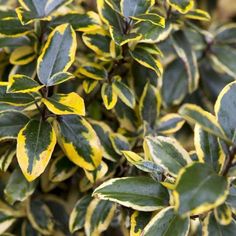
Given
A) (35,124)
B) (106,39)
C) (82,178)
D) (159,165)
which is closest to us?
(159,165)

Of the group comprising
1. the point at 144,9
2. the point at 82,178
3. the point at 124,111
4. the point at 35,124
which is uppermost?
the point at 144,9

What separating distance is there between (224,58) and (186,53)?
6.6 inches

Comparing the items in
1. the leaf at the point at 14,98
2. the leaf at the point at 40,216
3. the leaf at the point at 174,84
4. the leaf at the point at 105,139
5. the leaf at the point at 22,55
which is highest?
the leaf at the point at 14,98

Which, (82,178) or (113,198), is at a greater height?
(113,198)

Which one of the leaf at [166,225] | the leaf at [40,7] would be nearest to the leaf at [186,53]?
the leaf at [40,7]

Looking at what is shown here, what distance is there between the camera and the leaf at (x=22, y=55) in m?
1.34

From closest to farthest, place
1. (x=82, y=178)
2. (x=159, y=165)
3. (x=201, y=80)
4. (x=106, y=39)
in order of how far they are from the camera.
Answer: (x=159, y=165) < (x=106, y=39) < (x=82, y=178) < (x=201, y=80)

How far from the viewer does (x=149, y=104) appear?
1385 mm

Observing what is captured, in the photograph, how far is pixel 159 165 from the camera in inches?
39.5

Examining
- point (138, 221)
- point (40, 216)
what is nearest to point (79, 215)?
point (40, 216)

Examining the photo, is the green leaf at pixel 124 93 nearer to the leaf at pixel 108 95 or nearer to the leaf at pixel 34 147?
the leaf at pixel 108 95

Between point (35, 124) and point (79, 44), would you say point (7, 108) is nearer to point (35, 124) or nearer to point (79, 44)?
point (35, 124)

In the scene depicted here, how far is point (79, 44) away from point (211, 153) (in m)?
0.68

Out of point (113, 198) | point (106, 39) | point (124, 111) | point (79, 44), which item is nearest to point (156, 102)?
point (124, 111)
